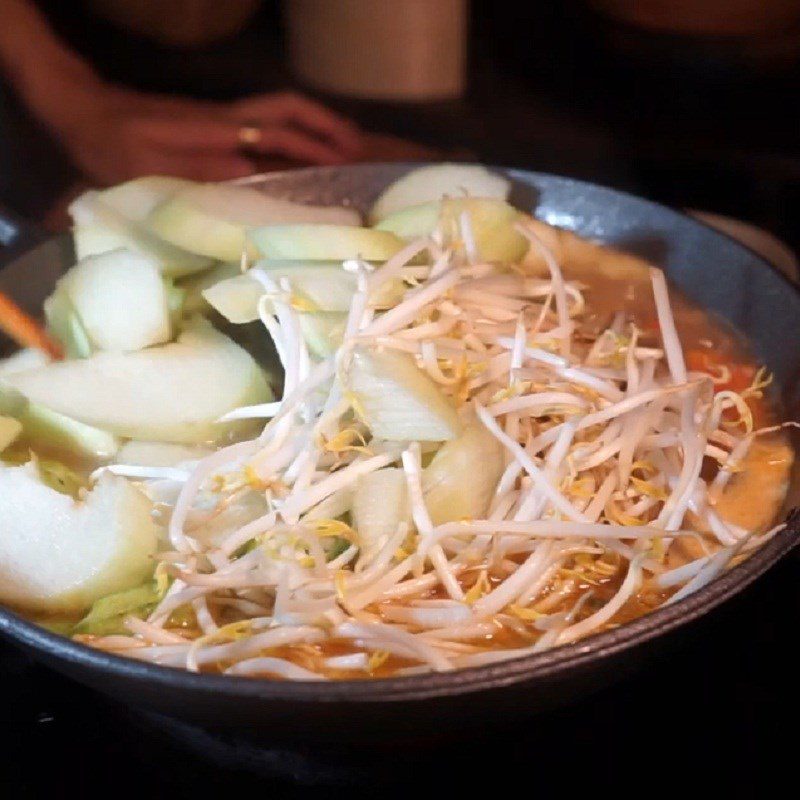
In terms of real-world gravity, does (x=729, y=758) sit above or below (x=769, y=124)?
below

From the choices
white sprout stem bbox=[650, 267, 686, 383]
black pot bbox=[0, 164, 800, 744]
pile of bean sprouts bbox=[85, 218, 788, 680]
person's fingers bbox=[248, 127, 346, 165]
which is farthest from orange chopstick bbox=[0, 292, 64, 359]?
person's fingers bbox=[248, 127, 346, 165]

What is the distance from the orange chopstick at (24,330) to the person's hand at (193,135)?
2.92 feet

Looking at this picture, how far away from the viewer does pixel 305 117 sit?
2.06 metres

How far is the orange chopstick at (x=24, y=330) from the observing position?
1.12 meters

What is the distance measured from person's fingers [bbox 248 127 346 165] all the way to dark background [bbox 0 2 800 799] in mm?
164

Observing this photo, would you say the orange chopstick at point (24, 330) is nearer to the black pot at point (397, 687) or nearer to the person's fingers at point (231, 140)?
the black pot at point (397, 687)

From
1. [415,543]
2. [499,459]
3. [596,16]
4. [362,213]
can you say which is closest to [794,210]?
[596,16]

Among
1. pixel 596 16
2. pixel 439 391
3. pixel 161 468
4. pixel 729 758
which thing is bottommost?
pixel 729 758

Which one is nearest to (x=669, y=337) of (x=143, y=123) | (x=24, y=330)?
(x=24, y=330)

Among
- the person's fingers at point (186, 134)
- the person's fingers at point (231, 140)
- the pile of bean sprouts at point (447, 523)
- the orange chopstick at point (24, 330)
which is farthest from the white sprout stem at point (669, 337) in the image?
the person's fingers at point (186, 134)

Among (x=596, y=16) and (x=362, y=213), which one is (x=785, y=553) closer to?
(x=362, y=213)

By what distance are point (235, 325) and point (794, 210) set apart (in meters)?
1.22

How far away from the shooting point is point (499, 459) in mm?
953

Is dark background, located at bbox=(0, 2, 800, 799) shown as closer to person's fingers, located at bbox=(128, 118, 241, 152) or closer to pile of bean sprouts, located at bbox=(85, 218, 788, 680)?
pile of bean sprouts, located at bbox=(85, 218, 788, 680)
